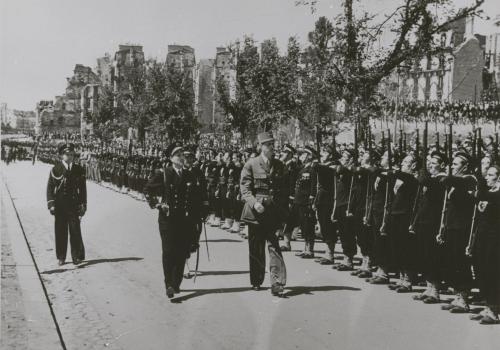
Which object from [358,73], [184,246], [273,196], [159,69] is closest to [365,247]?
[273,196]

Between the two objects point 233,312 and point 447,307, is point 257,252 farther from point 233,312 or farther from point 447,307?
point 447,307

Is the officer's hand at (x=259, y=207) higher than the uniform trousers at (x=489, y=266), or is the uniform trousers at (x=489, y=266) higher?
the officer's hand at (x=259, y=207)

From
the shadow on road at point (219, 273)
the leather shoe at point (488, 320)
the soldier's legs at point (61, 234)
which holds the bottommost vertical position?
the shadow on road at point (219, 273)

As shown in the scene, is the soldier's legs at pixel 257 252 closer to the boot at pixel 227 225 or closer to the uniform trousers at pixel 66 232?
the uniform trousers at pixel 66 232

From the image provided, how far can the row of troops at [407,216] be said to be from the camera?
24.6 ft

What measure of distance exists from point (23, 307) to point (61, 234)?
3.14 meters

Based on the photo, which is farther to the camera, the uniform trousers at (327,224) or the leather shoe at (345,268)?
the uniform trousers at (327,224)

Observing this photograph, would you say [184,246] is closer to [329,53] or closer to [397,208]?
[397,208]

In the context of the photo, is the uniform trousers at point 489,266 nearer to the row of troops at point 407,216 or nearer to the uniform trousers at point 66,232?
the row of troops at point 407,216

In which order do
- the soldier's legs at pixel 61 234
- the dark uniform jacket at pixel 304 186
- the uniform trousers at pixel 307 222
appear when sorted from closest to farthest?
the soldier's legs at pixel 61 234
the uniform trousers at pixel 307 222
the dark uniform jacket at pixel 304 186

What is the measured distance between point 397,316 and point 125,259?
5.39m

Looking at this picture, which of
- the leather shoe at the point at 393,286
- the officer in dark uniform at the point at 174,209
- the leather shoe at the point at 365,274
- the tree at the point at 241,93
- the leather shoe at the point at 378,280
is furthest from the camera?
the tree at the point at 241,93

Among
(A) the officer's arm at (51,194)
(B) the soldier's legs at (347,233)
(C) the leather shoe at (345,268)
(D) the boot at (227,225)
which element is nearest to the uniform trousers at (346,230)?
(B) the soldier's legs at (347,233)

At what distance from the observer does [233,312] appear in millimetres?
7656
